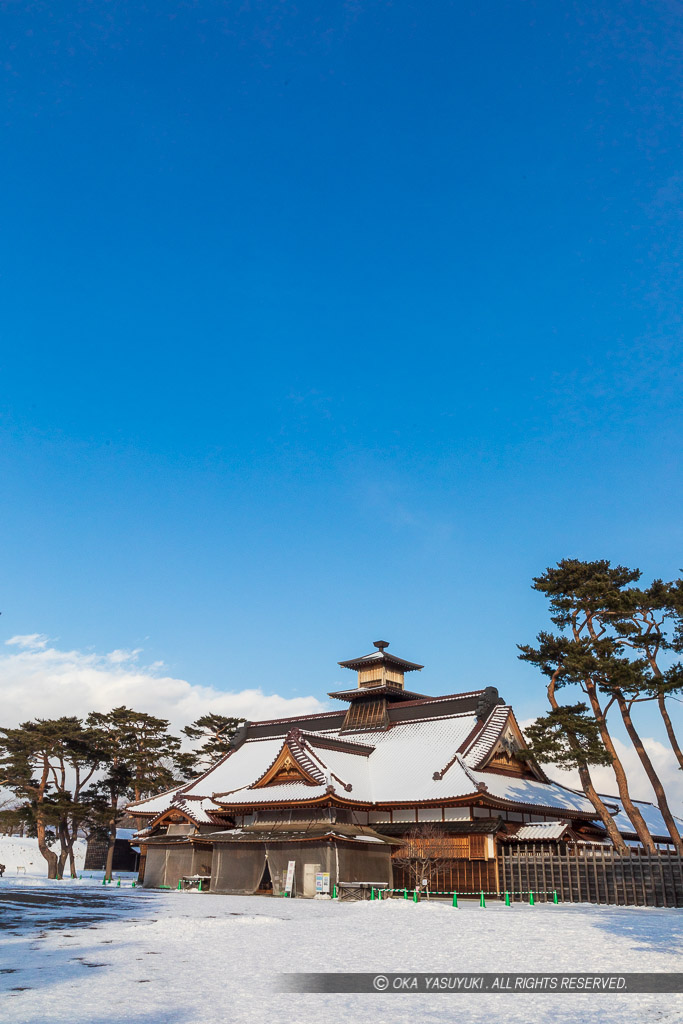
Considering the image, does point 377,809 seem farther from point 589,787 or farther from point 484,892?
point 589,787

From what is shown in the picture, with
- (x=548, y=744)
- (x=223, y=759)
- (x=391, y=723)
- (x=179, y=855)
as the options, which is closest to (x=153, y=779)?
(x=223, y=759)

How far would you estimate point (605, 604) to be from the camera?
112 ft

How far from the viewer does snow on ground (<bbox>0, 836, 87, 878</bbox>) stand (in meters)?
61.3

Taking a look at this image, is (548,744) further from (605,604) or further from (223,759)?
(223,759)

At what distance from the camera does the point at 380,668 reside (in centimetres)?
4825

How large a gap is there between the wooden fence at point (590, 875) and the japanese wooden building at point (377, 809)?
763 millimetres

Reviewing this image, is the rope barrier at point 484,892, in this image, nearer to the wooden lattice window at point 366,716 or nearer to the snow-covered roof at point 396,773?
the snow-covered roof at point 396,773

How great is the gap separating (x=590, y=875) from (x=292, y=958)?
66.7 ft

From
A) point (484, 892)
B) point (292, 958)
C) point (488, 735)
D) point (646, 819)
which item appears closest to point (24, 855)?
point (488, 735)

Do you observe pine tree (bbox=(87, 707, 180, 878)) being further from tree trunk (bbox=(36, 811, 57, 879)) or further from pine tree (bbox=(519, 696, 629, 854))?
pine tree (bbox=(519, 696, 629, 854))

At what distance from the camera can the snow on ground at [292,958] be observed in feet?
27.0

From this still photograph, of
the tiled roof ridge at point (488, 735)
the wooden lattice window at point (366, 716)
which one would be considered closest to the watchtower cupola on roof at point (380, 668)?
the wooden lattice window at point (366, 716)

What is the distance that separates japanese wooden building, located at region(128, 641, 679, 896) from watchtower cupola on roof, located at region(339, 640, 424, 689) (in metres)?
2.26

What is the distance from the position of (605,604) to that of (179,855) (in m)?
25.6
